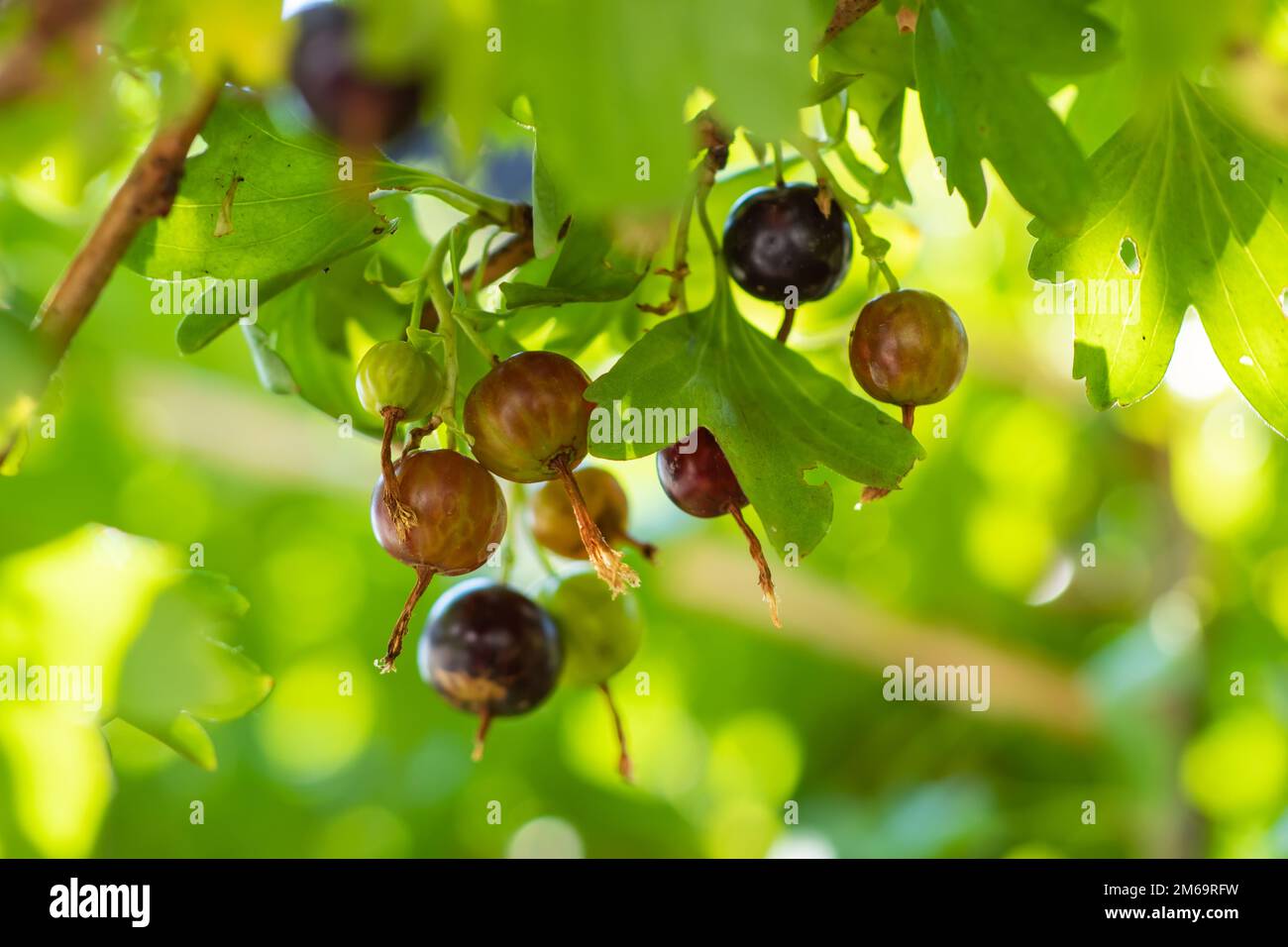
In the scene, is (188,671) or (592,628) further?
(592,628)

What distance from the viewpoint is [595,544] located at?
1.63 feet

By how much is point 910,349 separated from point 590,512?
0.63 ft

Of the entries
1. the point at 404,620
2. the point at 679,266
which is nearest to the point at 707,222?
the point at 679,266

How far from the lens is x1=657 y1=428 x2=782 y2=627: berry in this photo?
0.54m

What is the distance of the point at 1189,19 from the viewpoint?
0.27 meters

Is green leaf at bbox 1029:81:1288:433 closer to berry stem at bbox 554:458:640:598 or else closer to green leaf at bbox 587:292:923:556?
green leaf at bbox 587:292:923:556

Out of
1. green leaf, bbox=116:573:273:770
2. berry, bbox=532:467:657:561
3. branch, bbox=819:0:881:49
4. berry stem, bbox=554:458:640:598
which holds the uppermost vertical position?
branch, bbox=819:0:881:49

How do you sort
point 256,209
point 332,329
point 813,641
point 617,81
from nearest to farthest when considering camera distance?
1. point 617,81
2. point 256,209
3. point 332,329
4. point 813,641

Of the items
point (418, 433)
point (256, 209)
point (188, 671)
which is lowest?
point (188, 671)

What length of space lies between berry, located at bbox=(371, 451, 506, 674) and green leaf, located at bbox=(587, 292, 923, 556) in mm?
57

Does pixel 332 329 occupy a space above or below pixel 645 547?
above

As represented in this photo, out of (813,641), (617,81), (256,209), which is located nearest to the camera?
(617,81)

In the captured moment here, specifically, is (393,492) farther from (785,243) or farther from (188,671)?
(785,243)

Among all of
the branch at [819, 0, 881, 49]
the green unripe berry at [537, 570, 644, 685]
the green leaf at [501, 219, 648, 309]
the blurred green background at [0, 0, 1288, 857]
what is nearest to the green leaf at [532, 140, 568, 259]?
the green leaf at [501, 219, 648, 309]
